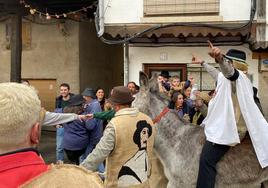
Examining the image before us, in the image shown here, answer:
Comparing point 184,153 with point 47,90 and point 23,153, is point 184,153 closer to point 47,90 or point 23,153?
point 23,153

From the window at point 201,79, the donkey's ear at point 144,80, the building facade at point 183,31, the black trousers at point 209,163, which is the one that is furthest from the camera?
the window at point 201,79

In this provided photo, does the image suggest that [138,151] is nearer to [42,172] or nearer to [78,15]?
[42,172]

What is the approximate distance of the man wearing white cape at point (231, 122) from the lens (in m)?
4.27

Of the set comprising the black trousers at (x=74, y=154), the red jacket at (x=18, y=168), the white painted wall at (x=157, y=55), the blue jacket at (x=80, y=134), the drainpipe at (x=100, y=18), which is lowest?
the black trousers at (x=74, y=154)

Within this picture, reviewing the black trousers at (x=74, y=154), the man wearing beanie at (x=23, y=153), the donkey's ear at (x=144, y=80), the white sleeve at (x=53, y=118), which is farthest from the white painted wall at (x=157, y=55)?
the man wearing beanie at (x=23, y=153)

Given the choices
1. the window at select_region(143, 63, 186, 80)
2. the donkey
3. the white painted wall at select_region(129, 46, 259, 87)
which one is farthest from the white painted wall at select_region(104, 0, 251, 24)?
the donkey

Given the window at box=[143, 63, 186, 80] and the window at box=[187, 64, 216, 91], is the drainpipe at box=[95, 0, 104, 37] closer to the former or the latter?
the window at box=[143, 63, 186, 80]

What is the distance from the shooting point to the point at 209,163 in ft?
14.6

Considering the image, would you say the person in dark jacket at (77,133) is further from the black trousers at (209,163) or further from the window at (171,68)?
the window at (171,68)

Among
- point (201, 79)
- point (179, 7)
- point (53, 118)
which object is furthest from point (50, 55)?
point (53, 118)

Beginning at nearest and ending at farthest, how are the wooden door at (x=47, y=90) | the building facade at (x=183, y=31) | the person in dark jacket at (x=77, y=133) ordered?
the person in dark jacket at (x=77, y=133) → the building facade at (x=183, y=31) → the wooden door at (x=47, y=90)

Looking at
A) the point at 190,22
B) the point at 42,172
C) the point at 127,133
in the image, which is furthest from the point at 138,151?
the point at 190,22

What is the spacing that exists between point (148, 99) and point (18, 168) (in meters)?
3.20

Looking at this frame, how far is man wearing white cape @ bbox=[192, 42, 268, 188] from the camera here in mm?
4266
